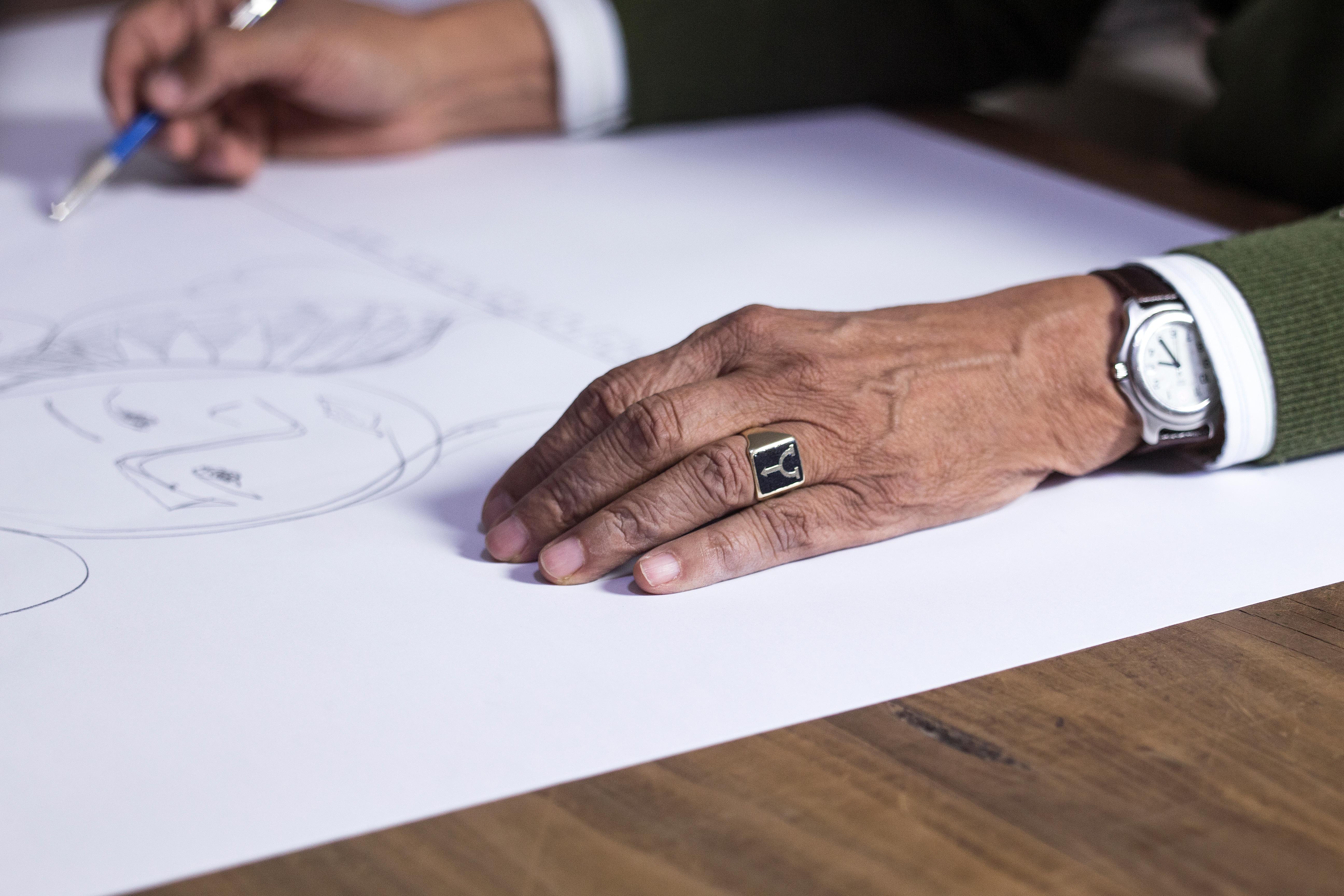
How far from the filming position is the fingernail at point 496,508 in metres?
0.64

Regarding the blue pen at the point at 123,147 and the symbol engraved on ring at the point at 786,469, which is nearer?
the symbol engraved on ring at the point at 786,469

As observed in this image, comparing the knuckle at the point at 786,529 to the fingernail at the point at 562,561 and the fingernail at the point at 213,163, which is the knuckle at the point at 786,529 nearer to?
the fingernail at the point at 562,561

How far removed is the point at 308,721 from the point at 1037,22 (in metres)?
1.20

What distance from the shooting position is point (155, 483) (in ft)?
2.17

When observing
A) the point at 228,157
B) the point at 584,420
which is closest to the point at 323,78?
the point at 228,157

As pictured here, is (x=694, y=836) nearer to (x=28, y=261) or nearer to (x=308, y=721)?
(x=308, y=721)

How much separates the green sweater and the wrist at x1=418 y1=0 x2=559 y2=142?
9 cm

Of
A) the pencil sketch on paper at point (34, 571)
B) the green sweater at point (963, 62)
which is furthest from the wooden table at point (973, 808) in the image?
the green sweater at point (963, 62)

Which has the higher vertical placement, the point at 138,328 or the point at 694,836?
the point at 138,328

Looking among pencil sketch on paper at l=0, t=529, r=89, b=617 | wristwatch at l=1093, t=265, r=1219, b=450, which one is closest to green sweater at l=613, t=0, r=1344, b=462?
wristwatch at l=1093, t=265, r=1219, b=450

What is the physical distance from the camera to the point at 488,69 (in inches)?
48.4

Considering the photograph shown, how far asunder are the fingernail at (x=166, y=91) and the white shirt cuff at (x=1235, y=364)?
81 centimetres

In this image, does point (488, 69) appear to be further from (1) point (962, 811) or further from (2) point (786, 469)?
(1) point (962, 811)

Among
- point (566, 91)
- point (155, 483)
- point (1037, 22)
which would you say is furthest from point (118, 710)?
point (1037, 22)
